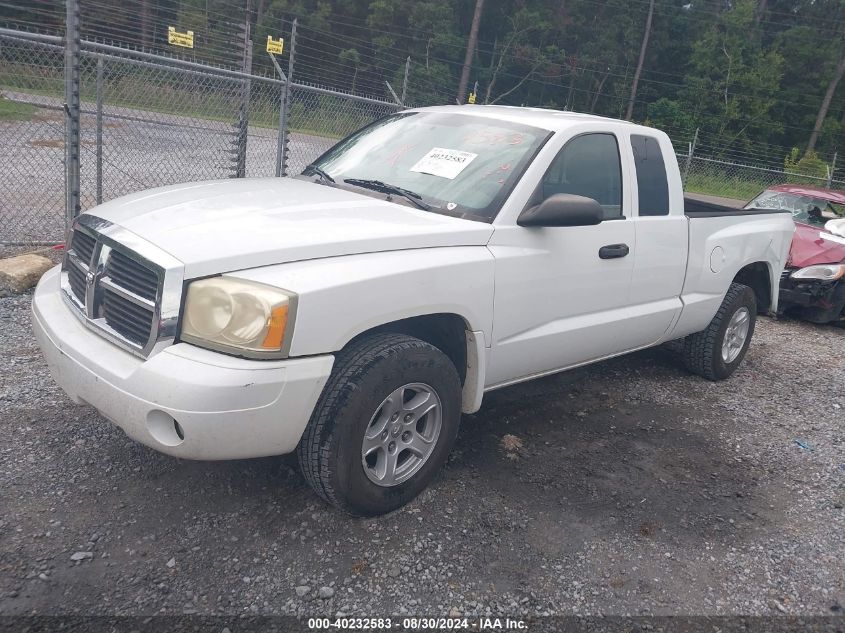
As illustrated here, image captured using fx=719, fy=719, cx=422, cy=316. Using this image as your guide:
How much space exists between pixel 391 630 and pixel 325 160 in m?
2.81

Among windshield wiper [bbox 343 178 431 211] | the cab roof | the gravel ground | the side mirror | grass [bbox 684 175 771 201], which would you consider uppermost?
the cab roof

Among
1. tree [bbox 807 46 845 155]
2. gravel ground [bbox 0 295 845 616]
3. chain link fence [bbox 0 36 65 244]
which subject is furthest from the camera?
tree [bbox 807 46 845 155]

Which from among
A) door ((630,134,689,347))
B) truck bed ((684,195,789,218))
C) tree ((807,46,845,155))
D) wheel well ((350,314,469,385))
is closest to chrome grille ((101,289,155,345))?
wheel well ((350,314,469,385))

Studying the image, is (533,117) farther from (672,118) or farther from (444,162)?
(672,118)

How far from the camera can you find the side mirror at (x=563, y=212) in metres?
3.45

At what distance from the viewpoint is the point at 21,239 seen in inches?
264

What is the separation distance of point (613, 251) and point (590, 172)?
0.47m

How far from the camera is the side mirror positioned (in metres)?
3.45

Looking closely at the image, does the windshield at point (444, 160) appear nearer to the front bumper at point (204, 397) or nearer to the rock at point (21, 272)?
the front bumper at point (204, 397)

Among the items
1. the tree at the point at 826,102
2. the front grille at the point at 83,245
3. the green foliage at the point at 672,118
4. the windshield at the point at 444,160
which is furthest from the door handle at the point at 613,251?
the tree at the point at 826,102

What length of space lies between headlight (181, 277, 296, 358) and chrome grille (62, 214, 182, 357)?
0.24ft

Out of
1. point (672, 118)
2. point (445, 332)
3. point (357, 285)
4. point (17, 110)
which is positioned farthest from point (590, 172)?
point (672, 118)

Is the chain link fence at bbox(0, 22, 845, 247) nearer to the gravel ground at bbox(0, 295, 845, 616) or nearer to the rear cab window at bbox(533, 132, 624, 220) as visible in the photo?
the gravel ground at bbox(0, 295, 845, 616)

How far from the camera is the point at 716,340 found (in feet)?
17.7
